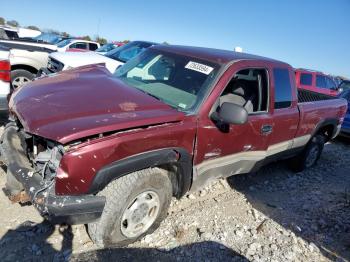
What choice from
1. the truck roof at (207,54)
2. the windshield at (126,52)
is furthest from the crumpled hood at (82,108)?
the windshield at (126,52)

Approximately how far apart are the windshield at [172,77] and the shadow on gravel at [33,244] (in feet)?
5.51

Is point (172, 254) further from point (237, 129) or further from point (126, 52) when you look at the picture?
point (126, 52)

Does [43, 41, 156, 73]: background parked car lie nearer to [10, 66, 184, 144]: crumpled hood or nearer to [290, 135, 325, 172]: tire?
[10, 66, 184, 144]: crumpled hood

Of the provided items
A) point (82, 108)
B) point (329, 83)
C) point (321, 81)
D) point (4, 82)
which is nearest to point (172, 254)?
point (82, 108)

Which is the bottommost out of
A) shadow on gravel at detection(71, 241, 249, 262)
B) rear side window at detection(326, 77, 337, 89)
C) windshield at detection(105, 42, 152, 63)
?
rear side window at detection(326, 77, 337, 89)

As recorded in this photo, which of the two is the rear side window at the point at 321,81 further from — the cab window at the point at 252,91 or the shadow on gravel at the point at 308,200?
the cab window at the point at 252,91

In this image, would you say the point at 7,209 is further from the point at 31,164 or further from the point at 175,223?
the point at 175,223

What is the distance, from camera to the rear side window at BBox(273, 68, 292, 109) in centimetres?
452

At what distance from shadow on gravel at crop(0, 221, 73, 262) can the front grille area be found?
4.16m

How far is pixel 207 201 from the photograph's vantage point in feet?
14.9

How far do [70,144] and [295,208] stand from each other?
11.2ft

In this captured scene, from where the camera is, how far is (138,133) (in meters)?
2.94

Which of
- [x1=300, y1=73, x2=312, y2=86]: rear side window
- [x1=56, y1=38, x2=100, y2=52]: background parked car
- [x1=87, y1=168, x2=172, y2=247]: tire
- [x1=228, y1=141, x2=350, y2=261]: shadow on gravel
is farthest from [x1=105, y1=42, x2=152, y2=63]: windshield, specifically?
[x1=56, y1=38, x2=100, y2=52]: background parked car

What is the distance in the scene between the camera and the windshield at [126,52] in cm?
809
